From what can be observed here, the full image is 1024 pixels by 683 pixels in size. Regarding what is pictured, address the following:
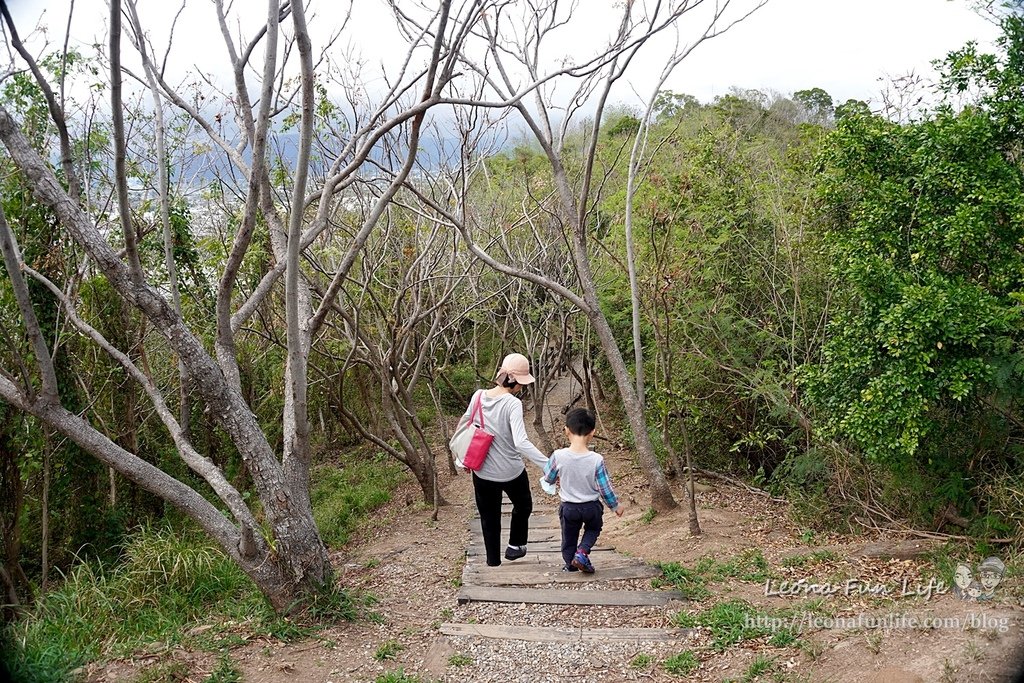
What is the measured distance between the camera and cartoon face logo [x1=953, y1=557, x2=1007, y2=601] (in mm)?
4504

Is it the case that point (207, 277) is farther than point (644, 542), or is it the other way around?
point (207, 277)

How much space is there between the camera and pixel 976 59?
5.52 meters

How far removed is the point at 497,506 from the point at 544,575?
649 mm

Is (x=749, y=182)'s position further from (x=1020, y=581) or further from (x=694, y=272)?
(x=1020, y=581)

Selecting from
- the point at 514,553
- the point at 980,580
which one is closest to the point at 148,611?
the point at 514,553

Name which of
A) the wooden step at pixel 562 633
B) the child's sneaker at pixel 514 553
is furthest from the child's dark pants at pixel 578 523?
the wooden step at pixel 562 633

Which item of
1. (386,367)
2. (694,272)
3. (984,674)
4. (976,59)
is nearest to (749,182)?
(694,272)

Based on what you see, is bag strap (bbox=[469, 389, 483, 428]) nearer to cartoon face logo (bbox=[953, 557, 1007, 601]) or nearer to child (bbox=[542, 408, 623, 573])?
child (bbox=[542, 408, 623, 573])

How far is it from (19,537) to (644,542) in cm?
652

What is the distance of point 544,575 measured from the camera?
218 inches

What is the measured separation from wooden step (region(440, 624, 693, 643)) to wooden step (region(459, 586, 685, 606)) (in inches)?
16.9

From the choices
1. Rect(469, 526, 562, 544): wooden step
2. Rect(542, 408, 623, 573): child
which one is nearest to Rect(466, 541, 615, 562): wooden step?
Rect(469, 526, 562, 544): wooden step

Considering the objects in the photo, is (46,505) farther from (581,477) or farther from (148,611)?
(581,477)

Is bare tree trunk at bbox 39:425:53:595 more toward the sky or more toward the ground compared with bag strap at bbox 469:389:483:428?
more toward the ground
